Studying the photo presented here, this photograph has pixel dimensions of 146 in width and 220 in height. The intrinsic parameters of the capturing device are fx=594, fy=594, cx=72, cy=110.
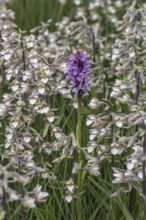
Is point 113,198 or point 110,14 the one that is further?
point 110,14

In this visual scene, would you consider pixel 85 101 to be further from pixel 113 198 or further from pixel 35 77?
pixel 113 198

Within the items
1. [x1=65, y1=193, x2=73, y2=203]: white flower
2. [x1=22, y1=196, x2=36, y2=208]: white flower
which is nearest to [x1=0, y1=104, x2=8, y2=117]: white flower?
[x1=65, y1=193, x2=73, y2=203]: white flower

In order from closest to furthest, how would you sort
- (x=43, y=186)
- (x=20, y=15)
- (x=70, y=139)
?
(x=70, y=139)
(x=43, y=186)
(x=20, y=15)

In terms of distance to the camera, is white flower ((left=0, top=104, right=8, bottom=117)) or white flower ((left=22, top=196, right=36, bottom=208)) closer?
white flower ((left=22, top=196, right=36, bottom=208))

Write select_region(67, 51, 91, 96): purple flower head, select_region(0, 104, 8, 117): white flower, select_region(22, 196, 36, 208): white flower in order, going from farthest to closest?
select_region(0, 104, 8, 117): white flower
select_region(67, 51, 91, 96): purple flower head
select_region(22, 196, 36, 208): white flower

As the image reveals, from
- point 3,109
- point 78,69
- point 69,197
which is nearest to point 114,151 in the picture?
point 69,197

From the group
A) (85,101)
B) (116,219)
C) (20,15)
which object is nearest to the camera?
(116,219)

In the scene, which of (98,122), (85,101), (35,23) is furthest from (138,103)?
(35,23)

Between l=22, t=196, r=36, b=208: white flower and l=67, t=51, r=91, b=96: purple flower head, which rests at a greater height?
l=67, t=51, r=91, b=96: purple flower head

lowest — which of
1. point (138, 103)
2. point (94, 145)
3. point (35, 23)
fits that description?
point (94, 145)

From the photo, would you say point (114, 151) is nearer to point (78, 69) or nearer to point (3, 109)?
point (78, 69)

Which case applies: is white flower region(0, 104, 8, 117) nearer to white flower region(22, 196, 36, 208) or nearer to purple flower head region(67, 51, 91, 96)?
purple flower head region(67, 51, 91, 96)
